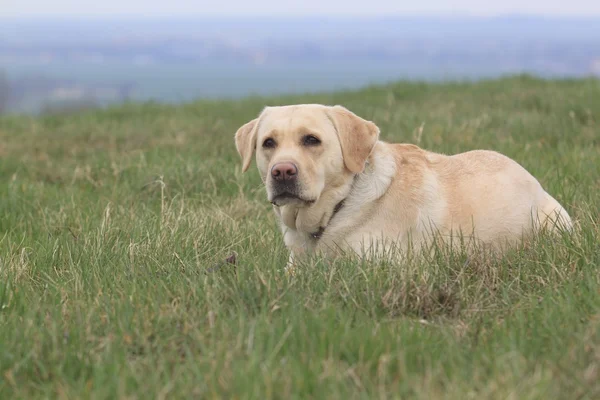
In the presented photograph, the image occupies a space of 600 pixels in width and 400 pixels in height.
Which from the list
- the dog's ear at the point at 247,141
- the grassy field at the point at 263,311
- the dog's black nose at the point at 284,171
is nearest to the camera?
the grassy field at the point at 263,311

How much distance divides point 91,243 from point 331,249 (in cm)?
140

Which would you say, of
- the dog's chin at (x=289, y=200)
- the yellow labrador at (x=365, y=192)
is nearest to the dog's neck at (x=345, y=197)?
the yellow labrador at (x=365, y=192)

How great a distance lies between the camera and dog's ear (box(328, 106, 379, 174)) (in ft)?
13.9

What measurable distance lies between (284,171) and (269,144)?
41 centimetres

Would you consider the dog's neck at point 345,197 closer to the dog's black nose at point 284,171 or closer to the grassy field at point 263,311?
the grassy field at point 263,311

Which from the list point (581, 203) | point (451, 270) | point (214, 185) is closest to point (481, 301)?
point (451, 270)

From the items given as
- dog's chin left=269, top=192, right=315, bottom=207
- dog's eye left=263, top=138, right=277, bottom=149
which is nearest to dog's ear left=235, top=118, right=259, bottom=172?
dog's eye left=263, top=138, right=277, bottom=149

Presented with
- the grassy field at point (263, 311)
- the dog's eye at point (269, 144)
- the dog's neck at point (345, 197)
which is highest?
the dog's eye at point (269, 144)

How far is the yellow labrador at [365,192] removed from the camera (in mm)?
4138

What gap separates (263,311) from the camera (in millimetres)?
3117

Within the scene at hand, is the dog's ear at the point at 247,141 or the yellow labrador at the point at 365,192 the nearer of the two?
the yellow labrador at the point at 365,192

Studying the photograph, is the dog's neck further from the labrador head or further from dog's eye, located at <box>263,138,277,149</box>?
dog's eye, located at <box>263,138,277,149</box>

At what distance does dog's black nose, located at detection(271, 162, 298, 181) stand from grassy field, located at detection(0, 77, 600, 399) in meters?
0.42

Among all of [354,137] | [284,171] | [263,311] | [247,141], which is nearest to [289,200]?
[284,171]
